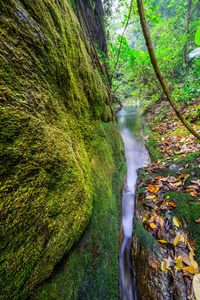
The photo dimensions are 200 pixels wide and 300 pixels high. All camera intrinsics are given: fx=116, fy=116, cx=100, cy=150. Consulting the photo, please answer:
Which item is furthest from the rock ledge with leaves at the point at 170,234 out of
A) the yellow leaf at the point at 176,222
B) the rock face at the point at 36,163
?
the rock face at the point at 36,163

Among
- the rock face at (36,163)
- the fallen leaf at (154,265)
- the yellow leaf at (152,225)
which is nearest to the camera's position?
the rock face at (36,163)

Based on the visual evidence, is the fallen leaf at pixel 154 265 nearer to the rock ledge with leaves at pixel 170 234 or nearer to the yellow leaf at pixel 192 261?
the rock ledge with leaves at pixel 170 234

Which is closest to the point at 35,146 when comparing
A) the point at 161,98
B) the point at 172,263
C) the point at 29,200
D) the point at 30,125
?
the point at 30,125

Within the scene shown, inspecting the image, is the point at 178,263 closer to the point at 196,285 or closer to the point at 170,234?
the point at 196,285

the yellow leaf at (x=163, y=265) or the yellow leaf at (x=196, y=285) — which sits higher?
the yellow leaf at (x=196, y=285)

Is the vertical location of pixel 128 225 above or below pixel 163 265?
below

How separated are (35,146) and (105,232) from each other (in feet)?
5.43

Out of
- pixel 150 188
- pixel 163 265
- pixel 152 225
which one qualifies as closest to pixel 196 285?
pixel 163 265

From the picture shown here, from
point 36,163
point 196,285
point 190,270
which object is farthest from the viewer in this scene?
point 190,270

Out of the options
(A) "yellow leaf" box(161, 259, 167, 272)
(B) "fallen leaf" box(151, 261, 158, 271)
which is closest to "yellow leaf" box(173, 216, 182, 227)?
(A) "yellow leaf" box(161, 259, 167, 272)

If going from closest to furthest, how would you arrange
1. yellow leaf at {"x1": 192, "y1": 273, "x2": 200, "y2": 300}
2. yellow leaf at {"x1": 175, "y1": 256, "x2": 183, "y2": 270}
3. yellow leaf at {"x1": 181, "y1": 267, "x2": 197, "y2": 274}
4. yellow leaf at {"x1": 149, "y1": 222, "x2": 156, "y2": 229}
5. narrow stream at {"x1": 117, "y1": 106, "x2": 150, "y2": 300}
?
yellow leaf at {"x1": 192, "y1": 273, "x2": 200, "y2": 300} < yellow leaf at {"x1": 181, "y1": 267, "x2": 197, "y2": 274} < yellow leaf at {"x1": 175, "y1": 256, "x2": 183, "y2": 270} < narrow stream at {"x1": 117, "y1": 106, "x2": 150, "y2": 300} < yellow leaf at {"x1": 149, "y1": 222, "x2": 156, "y2": 229}

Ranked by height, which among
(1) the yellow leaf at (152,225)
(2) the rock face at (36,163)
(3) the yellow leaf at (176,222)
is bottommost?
(1) the yellow leaf at (152,225)

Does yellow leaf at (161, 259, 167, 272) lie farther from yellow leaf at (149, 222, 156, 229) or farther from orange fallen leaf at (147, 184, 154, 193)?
orange fallen leaf at (147, 184, 154, 193)

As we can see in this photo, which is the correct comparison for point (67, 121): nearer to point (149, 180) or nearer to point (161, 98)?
point (149, 180)
